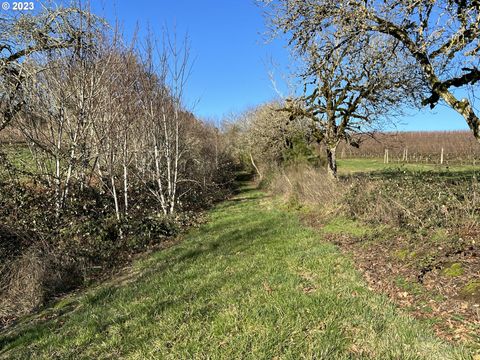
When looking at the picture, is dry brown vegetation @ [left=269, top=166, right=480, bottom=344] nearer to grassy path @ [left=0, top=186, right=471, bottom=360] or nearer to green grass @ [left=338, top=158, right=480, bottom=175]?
grassy path @ [left=0, top=186, right=471, bottom=360]

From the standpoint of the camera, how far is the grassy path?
12.0 feet

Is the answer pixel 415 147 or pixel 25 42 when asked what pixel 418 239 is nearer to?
pixel 25 42

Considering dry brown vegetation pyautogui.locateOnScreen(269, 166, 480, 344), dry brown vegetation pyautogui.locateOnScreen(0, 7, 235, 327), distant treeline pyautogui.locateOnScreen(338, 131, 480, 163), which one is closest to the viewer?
dry brown vegetation pyautogui.locateOnScreen(269, 166, 480, 344)

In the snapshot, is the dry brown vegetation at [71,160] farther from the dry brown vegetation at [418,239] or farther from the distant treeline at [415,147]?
the distant treeline at [415,147]

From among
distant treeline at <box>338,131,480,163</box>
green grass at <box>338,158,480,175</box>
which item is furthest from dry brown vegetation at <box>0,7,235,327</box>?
distant treeline at <box>338,131,480,163</box>

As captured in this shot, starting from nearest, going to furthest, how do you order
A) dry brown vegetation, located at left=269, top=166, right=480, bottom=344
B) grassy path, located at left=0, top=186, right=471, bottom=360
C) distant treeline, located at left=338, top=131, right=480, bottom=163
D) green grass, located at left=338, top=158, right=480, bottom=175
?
grassy path, located at left=0, top=186, right=471, bottom=360, dry brown vegetation, located at left=269, top=166, right=480, bottom=344, green grass, located at left=338, top=158, right=480, bottom=175, distant treeline, located at left=338, top=131, right=480, bottom=163

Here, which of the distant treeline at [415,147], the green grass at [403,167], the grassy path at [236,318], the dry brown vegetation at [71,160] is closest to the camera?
the grassy path at [236,318]

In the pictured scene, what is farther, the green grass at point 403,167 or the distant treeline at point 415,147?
the distant treeline at point 415,147

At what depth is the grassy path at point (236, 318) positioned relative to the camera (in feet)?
12.0

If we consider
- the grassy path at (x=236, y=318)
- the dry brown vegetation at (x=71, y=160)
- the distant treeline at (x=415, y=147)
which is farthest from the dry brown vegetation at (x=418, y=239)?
the distant treeline at (x=415, y=147)

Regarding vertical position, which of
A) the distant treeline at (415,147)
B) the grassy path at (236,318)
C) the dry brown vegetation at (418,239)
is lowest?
the grassy path at (236,318)

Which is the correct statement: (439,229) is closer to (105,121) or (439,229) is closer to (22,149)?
(105,121)

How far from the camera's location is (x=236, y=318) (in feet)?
14.5

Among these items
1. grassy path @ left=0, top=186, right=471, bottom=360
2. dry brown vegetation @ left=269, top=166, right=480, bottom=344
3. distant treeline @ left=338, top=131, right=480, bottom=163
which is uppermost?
distant treeline @ left=338, top=131, right=480, bottom=163
